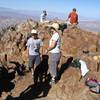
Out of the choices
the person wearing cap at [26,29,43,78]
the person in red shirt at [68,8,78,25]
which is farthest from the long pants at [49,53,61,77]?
the person in red shirt at [68,8,78,25]

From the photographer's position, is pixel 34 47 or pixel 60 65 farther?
pixel 60 65

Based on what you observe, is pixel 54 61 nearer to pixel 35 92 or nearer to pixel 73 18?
pixel 35 92

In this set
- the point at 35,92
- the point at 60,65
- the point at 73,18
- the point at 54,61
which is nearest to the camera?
the point at 54,61

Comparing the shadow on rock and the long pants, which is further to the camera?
the shadow on rock

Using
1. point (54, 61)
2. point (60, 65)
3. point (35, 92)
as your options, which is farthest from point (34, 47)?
point (60, 65)

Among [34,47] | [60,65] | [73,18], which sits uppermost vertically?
[73,18]

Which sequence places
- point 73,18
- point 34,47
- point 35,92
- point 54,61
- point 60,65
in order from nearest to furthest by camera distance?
point 54,61
point 34,47
point 35,92
point 60,65
point 73,18

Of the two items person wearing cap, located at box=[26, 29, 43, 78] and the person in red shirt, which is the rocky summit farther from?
person wearing cap, located at box=[26, 29, 43, 78]

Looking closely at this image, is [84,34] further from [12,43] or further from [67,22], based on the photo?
[12,43]

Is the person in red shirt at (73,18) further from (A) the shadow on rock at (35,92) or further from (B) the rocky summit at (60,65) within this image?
(A) the shadow on rock at (35,92)

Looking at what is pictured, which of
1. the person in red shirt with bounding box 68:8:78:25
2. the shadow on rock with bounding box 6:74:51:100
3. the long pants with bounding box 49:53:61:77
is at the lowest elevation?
the shadow on rock with bounding box 6:74:51:100

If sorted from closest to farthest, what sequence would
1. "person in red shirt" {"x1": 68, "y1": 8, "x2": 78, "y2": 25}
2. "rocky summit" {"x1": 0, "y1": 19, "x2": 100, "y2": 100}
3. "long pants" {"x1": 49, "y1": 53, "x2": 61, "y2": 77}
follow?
"long pants" {"x1": 49, "y1": 53, "x2": 61, "y2": 77}, "rocky summit" {"x1": 0, "y1": 19, "x2": 100, "y2": 100}, "person in red shirt" {"x1": 68, "y1": 8, "x2": 78, "y2": 25}

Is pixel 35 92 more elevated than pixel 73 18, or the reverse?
pixel 73 18

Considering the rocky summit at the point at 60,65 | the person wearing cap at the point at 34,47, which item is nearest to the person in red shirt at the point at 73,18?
the rocky summit at the point at 60,65
